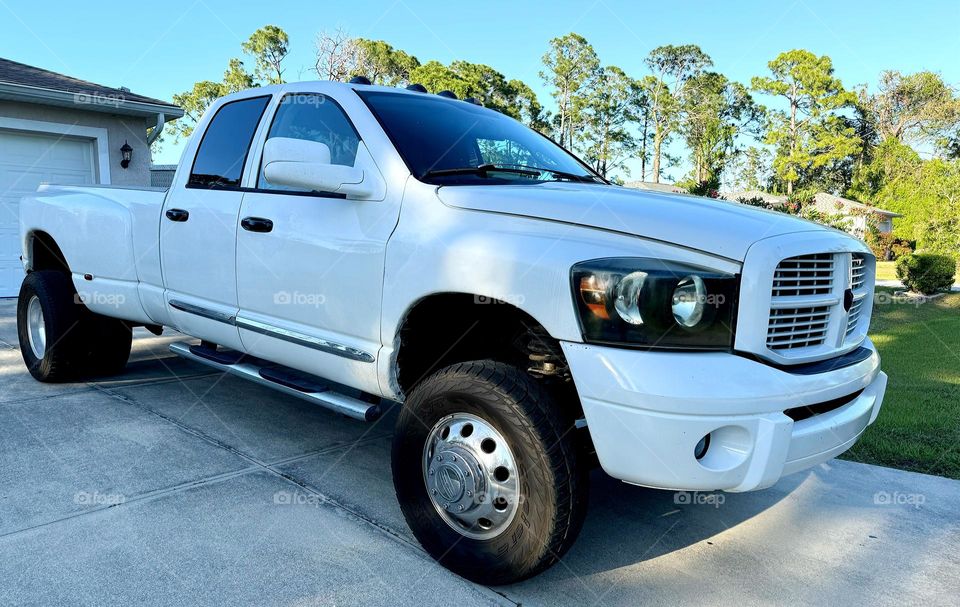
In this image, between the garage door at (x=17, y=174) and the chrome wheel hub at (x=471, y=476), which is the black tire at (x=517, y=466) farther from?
the garage door at (x=17, y=174)

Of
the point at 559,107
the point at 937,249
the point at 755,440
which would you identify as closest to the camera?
the point at 755,440

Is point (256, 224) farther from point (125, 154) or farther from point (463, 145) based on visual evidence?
point (125, 154)

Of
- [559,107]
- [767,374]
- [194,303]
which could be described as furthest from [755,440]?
[559,107]

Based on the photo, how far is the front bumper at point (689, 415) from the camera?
2.16m

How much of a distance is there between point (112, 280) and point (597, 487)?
135 inches

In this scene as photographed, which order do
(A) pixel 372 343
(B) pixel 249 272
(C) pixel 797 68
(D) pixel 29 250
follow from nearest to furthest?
1. (A) pixel 372 343
2. (B) pixel 249 272
3. (D) pixel 29 250
4. (C) pixel 797 68

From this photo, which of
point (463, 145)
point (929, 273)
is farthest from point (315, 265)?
point (929, 273)

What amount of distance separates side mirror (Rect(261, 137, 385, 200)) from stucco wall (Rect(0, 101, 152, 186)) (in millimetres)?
10438

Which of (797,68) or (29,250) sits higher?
(797,68)

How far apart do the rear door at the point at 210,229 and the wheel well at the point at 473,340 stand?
1.25 meters

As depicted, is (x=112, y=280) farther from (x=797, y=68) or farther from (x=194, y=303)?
(x=797, y=68)

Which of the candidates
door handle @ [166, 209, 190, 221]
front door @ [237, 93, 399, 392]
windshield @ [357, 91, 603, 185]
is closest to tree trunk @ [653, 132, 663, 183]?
windshield @ [357, 91, 603, 185]

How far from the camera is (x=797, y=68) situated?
52.2 m

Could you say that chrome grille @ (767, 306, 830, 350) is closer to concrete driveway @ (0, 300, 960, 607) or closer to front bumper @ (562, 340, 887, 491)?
front bumper @ (562, 340, 887, 491)
